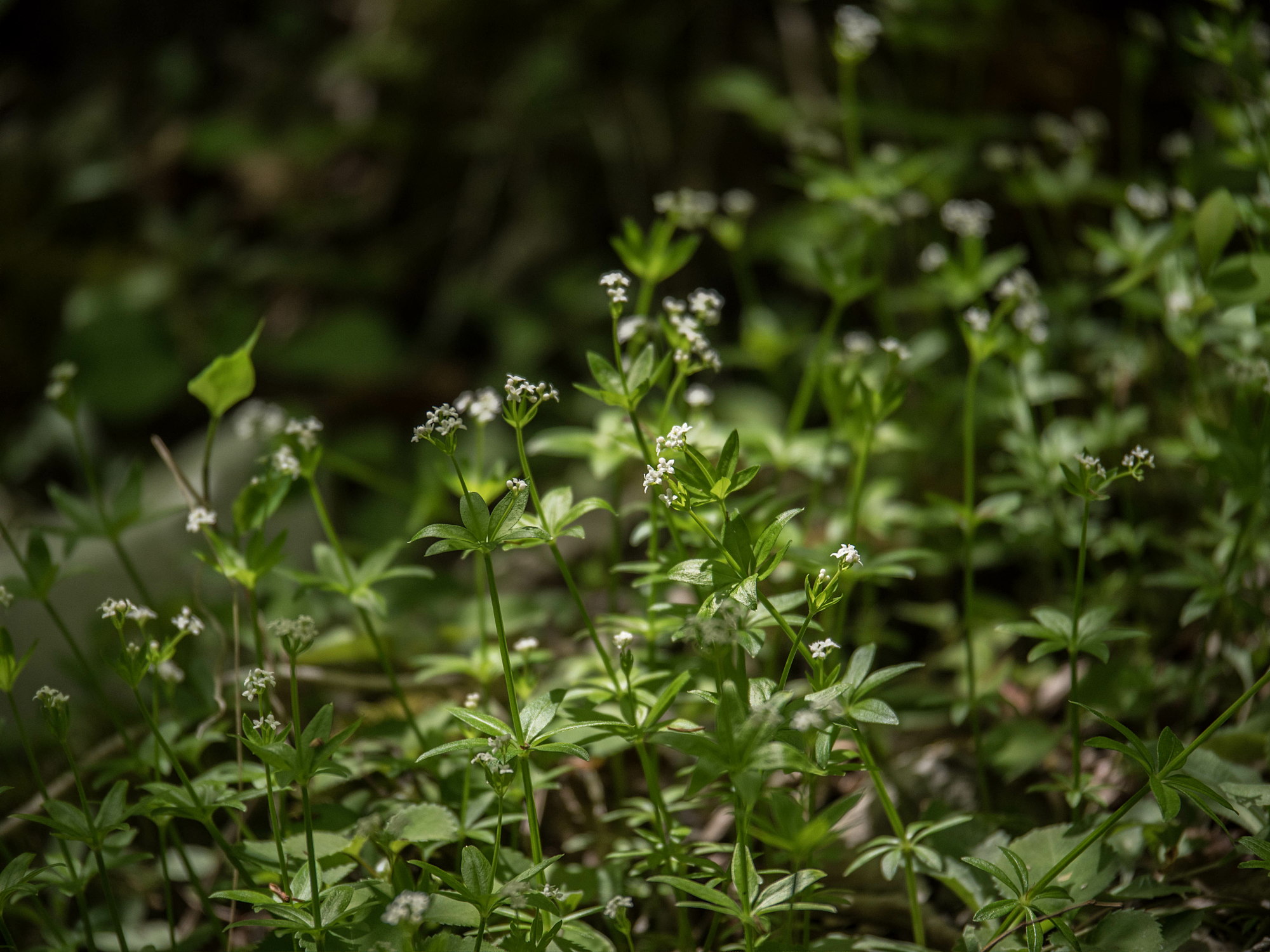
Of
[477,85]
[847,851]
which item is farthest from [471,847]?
[477,85]

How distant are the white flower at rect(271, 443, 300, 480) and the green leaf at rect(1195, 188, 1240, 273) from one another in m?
1.55

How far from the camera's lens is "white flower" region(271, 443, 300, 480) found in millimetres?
1493

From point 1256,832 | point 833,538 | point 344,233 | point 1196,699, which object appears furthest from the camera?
point 344,233

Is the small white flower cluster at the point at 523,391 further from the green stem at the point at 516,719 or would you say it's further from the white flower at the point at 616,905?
the white flower at the point at 616,905

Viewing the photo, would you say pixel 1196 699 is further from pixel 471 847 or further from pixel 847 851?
pixel 471 847

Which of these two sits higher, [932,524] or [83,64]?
[83,64]

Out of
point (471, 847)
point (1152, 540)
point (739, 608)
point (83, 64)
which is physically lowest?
point (1152, 540)

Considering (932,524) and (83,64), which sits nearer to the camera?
(932,524)

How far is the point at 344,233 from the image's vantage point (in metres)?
4.30

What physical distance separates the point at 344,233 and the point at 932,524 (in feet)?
10.4

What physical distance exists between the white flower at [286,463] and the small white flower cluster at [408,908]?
2.25 ft

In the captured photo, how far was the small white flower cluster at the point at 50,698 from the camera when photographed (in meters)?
1.32

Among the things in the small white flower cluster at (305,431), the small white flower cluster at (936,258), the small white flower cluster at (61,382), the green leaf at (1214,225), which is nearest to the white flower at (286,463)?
the small white flower cluster at (305,431)

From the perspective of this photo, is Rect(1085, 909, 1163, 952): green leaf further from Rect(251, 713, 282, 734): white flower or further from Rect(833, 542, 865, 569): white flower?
Rect(251, 713, 282, 734): white flower
